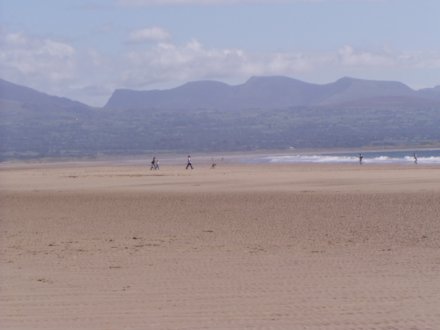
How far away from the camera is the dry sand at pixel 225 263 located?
355 inches

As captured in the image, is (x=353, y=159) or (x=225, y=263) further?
(x=353, y=159)

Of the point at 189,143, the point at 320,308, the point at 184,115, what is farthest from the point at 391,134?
the point at 320,308

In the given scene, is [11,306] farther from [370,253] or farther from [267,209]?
[267,209]

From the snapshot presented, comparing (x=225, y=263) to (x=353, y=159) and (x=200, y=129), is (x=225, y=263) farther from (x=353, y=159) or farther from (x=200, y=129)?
(x=200, y=129)

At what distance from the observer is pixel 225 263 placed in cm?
1254

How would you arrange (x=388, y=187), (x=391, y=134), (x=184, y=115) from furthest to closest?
(x=184, y=115)
(x=391, y=134)
(x=388, y=187)

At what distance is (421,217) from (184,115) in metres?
172

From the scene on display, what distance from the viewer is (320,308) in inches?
363

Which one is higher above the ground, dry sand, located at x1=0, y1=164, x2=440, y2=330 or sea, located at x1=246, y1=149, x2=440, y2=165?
dry sand, located at x1=0, y1=164, x2=440, y2=330

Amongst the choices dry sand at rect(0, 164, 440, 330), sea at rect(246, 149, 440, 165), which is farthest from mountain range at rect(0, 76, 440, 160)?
dry sand at rect(0, 164, 440, 330)

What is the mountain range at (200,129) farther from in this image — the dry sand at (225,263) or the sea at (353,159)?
the dry sand at (225,263)

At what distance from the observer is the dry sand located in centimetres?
901

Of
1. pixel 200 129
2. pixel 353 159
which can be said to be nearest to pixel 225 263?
pixel 353 159

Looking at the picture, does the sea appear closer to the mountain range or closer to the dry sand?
the dry sand
